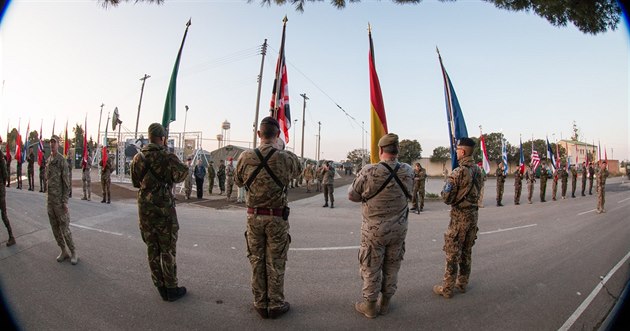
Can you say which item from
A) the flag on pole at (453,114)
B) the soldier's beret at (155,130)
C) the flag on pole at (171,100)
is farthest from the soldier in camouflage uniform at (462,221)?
the flag on pole at (171,100)

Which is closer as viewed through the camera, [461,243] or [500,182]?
[461,243]

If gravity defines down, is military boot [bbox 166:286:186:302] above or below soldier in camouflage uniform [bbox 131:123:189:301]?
below

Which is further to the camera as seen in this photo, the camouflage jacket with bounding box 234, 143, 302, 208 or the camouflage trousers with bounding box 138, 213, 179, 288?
the camouflage trousers with bounding box 138, 213, 179, 288

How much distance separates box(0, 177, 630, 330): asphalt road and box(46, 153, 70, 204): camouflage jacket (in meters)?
0.97

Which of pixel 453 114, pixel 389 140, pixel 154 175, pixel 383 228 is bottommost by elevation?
pixel 383 228

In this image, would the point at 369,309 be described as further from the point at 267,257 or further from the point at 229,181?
the point at 229,181

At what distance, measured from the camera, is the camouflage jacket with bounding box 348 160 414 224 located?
→ 10.7 ft

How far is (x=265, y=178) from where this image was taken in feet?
10.5

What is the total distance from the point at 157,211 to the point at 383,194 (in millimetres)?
2616

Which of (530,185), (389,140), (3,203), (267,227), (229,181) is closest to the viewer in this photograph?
(267,227)

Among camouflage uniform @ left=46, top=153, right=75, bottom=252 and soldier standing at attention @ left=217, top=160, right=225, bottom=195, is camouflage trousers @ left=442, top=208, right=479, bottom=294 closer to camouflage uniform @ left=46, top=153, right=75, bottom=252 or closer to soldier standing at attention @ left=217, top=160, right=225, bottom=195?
camouflage uniform @ left=46, top=153, right=75, bottom=252

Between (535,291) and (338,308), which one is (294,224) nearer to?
(338,308)

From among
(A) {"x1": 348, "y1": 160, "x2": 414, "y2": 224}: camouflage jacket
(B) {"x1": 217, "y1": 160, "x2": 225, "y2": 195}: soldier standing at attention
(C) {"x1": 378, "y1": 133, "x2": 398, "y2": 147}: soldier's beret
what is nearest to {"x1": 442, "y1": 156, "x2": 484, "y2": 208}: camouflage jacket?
(A) {"x1": 348, "y1": 160, "x2": 414, "y2": 224}: camouflage jacket

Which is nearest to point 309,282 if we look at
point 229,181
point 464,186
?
point 464,186
